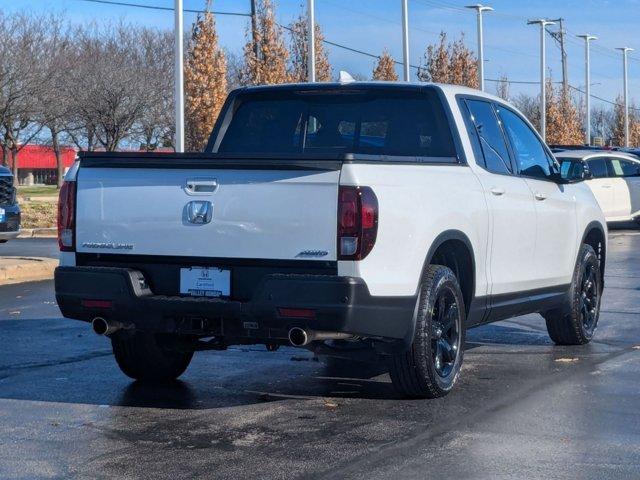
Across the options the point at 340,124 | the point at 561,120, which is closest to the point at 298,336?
the point at 340,124

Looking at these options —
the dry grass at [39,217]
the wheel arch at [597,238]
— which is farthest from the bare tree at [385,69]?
the wheel arch at [597,238]

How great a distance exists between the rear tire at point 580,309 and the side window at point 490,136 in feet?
4.54

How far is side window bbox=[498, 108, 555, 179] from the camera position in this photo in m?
8.79

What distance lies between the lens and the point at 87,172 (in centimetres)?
706

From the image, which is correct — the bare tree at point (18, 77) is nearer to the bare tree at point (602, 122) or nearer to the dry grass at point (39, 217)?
the dry grass at point (39, 217)

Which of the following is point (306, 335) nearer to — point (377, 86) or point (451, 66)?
point (377, 86)

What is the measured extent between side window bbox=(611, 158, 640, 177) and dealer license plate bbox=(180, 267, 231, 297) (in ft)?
65.6

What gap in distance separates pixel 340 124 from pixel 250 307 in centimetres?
223

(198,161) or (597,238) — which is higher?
(198,161)

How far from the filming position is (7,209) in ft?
49.5

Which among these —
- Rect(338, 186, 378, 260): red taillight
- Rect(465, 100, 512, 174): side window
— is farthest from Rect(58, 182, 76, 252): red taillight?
Rect(465, 100, 512, 174): side window

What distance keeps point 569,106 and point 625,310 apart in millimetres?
54987

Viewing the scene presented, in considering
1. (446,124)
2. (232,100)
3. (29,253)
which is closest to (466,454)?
(446,124)

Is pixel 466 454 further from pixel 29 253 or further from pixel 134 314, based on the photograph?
pixel 29 253
